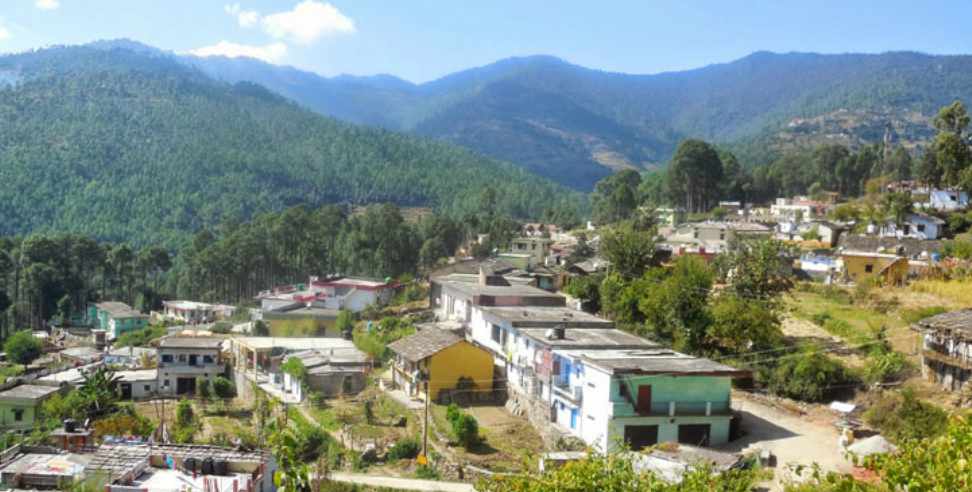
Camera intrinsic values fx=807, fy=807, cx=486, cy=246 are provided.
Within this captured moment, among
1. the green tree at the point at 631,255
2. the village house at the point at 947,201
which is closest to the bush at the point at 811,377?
the green tree at the point at 631,255

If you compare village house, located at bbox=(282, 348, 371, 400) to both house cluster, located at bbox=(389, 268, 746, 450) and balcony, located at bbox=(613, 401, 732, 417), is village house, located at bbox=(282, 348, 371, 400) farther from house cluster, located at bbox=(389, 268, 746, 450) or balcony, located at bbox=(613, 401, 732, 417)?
balcony, located at bbox=(613, 401, 732, 417)

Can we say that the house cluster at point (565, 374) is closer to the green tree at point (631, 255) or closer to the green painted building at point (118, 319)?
the green tree at point (631, 255)

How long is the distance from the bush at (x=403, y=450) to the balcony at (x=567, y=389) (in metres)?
4.11

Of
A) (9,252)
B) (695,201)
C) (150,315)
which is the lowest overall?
(150,315)

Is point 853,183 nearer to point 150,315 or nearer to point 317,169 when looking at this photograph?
point 150,315

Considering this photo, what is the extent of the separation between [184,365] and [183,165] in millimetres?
86197

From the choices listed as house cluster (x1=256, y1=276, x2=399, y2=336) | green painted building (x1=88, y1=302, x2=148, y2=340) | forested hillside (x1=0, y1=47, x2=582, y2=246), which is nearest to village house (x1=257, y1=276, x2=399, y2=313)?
house cluster (x1=256, y1=276, x2=399, y2=336)

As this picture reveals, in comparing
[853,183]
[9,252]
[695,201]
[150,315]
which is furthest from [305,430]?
[853,183]

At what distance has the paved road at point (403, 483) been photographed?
19188 millimetres

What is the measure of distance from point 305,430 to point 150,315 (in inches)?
1424

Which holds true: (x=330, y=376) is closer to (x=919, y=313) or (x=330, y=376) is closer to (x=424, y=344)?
(x=424, y=344)

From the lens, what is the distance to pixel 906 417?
18.8 metres

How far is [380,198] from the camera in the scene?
378 ft

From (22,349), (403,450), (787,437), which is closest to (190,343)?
(22,349)
